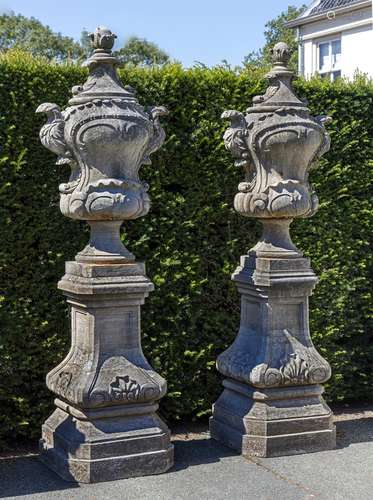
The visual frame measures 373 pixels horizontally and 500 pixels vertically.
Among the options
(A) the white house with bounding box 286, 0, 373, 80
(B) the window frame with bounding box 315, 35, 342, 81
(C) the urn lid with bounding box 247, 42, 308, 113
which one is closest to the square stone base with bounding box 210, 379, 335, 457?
(C) the urn lid with bounding box 247, 42, 308, 113

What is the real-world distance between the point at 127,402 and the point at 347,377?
108 inches

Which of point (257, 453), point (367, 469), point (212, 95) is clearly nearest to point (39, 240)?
point (212, 95)

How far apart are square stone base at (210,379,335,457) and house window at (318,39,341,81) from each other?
57.4 feet

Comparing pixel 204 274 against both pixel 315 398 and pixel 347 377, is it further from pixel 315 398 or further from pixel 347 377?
pixel 347 377

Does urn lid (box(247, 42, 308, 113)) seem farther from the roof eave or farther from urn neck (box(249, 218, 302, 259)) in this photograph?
the roof eave

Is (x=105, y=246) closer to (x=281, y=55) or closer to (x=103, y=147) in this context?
(x=103, y=147)

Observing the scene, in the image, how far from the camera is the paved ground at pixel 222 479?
453cm

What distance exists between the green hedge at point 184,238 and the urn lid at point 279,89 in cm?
65

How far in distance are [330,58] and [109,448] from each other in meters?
19.2

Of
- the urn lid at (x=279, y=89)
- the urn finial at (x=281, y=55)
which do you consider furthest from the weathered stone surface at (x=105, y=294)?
the urn finial at (x=281, y=55)

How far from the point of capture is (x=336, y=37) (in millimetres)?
21469

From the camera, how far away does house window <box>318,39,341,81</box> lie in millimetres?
21578

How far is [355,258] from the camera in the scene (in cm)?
668

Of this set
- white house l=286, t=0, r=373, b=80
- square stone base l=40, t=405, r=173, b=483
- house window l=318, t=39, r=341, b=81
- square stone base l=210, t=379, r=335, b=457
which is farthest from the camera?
house window l=318, t=39, r=341, b=81
